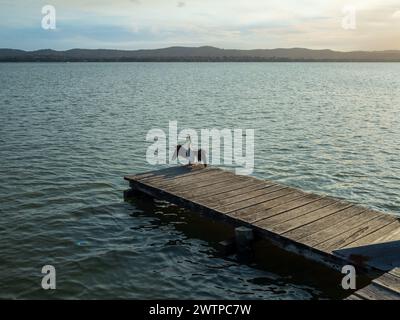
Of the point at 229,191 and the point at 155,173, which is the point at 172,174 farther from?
the point at 229,191

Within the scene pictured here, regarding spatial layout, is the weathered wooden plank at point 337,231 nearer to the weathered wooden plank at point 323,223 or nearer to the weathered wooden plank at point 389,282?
the weathered wooden plank at point 323,223

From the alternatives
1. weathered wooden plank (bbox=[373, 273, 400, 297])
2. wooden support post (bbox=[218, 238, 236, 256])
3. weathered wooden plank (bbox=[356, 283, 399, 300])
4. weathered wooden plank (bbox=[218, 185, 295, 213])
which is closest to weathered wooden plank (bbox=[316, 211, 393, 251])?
weathered wooden plank (bbox=[373, 273, 400, 297])

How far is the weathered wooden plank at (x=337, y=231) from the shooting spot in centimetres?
1027

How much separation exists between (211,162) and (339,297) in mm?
12061

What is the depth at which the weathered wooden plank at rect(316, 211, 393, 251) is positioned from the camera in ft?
33.1

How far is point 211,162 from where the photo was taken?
21.4 m

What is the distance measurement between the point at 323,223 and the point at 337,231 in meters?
0.58

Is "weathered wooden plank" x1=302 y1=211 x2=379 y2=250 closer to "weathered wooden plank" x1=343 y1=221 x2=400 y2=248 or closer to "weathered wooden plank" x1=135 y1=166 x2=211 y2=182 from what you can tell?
"weathered wooden plank" x1=343 y1=221 x2=400 y2=248

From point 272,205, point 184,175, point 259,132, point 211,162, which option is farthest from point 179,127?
point 272,205

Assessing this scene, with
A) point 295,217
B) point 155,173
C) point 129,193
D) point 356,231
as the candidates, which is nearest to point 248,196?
point 295,217

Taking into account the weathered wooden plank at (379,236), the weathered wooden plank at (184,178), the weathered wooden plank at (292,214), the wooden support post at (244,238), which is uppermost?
the weathered wooden plank at (184,178)

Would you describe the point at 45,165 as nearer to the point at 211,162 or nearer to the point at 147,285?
the point at 211,162

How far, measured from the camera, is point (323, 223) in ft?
37.2

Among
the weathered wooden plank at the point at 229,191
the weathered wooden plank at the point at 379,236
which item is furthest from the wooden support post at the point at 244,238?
the weathered wooden plank at the point at 379,236
